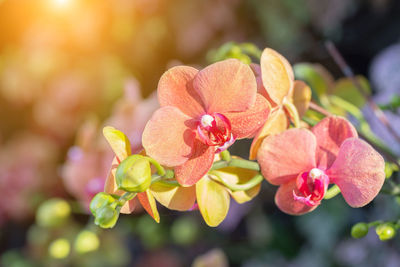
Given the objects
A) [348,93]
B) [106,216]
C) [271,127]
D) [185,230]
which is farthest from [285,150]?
[185,230]

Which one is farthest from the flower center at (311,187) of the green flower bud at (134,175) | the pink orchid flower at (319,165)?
the green flower bud at (134,175)

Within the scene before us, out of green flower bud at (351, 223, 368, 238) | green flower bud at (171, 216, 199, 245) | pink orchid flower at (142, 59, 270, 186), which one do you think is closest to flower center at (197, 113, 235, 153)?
pink orchid flower at (142, 59, 270, 186)

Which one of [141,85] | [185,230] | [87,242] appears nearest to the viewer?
[87,242]

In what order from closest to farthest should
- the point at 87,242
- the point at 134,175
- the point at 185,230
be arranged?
the point at 134,175 < the point at 87,242 < the point at 185,230

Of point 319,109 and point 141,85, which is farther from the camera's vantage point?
point 141,85

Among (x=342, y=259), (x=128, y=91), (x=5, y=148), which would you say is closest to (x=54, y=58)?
(x=5, y=148)

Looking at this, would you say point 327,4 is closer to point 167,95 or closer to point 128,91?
point 128,91

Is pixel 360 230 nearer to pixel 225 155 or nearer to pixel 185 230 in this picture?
pixel 225 155

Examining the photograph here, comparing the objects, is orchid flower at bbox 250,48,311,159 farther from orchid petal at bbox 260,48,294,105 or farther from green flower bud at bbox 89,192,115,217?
green flower bud at bbox 89,192,115,217
